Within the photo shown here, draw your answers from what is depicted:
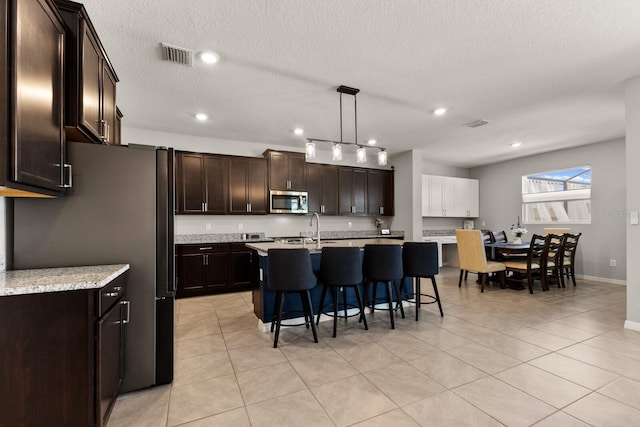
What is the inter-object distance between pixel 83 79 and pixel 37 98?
1.53ft

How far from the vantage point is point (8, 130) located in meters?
1.33

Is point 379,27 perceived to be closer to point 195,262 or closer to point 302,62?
point 302,62

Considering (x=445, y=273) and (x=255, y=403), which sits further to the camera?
(x=445, y=273)

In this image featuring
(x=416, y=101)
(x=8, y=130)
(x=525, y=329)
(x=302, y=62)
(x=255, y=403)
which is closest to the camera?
(x=8, y=130)

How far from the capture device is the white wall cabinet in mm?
7043

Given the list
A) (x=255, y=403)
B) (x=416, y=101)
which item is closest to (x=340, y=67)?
(x=416, y=101)

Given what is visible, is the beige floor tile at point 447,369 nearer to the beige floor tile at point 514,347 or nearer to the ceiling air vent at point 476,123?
the beige floor tile at point 514,347

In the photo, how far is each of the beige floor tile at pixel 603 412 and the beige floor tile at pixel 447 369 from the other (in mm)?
542

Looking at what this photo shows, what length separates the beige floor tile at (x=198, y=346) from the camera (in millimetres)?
2650

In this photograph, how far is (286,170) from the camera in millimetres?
5480

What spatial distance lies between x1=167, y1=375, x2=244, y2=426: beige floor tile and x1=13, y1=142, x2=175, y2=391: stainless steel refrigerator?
22cm

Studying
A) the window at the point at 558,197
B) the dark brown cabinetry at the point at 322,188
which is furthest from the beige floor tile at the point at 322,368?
the window at the point at 558,197

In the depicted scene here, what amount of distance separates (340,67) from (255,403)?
2860 millimetres

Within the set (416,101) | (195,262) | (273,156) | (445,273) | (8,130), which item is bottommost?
(445,273)
